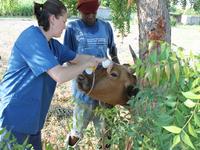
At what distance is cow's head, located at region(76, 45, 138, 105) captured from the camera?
330 centimetres

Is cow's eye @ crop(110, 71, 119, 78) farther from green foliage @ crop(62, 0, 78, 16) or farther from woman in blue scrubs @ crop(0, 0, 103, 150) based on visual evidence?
green foliage @ crop(62, 0, 78, 16)

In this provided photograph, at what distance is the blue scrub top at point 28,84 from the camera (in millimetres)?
2877

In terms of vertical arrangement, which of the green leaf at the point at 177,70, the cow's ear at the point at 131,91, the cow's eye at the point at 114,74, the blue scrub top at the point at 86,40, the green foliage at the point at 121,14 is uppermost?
the green leaf at the point at 177,70

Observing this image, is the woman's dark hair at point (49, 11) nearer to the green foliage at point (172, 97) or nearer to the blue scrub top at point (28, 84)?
the blue scrub top at point (28, 84)

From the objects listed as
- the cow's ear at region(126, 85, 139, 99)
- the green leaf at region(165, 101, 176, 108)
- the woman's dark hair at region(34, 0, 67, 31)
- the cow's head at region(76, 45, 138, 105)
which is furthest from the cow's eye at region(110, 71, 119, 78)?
the green leaf at region(165, 101, 176, 108)

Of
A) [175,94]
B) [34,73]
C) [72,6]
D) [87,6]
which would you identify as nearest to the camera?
[175,94]

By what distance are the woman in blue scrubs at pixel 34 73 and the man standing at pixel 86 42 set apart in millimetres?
772

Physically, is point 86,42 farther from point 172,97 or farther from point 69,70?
point 172,97

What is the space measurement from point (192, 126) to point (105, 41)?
103 inches

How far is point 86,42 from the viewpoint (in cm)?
395

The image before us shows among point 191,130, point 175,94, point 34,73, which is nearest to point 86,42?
point 34,73

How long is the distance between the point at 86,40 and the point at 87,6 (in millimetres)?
284

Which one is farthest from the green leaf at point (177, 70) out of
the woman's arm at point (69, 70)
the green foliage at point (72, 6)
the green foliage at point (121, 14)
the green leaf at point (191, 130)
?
the green foliage at point (72, 6)

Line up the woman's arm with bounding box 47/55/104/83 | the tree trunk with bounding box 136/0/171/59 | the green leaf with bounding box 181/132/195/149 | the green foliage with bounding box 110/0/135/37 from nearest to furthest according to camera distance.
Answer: the green leaf with bounding box 181/132/195/149
the woman's arm with bounding box 47/55/104/83
the tree trunk with bounding box 136/0/171/59
the green foliage with bounding box 110/0/135/37
